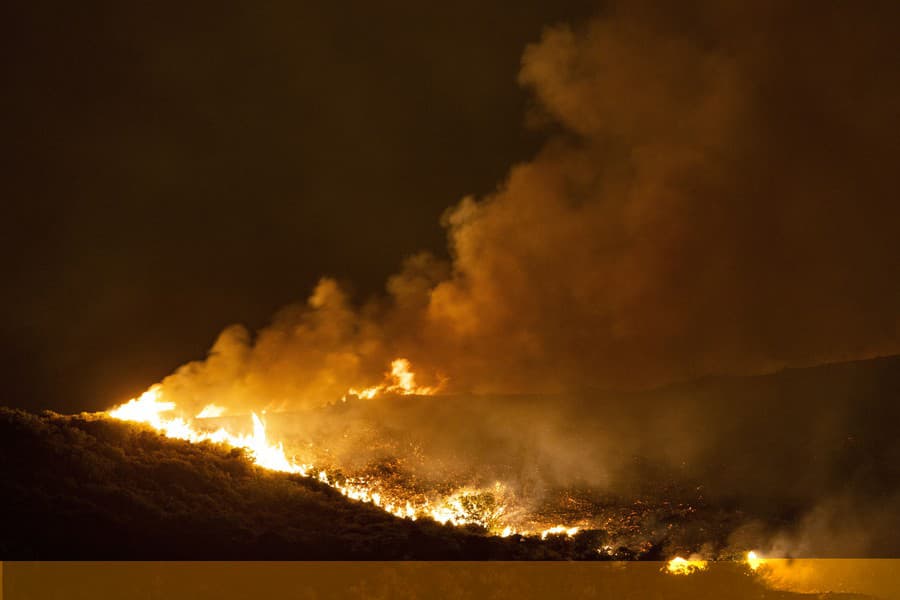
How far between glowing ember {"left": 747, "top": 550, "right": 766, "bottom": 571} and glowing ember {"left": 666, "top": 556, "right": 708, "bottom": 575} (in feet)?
2.97

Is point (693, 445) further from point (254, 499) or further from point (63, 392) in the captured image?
point (63, 392)

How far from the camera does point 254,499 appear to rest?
17.0 metres

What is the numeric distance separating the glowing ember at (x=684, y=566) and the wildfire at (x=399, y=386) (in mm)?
13660

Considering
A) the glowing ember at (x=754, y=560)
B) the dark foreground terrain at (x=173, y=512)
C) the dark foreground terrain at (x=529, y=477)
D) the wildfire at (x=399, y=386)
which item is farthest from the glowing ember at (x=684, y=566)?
the wildfire at (x=399, y=386)

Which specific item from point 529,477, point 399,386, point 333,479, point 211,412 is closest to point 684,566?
point 529,477

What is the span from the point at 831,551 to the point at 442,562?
32.3ft

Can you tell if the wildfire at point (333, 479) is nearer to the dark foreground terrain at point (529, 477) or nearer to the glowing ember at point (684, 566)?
the dark foreground terrain at point (529, 477)

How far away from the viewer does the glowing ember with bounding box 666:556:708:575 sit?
576 inches

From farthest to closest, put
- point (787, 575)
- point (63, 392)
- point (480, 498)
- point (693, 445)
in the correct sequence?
1. point (63, 392)
2. point (693, 445)
3. point (480, 498)
4. point (787, 575)

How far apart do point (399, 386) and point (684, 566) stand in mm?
14679

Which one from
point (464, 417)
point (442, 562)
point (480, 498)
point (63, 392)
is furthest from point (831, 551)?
point (63, 392)

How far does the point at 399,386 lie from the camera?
27.9 m

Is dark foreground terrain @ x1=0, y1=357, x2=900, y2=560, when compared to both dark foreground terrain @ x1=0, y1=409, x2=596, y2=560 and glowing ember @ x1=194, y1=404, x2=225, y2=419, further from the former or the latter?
glowing ember @ x1=194, y1=404, x2=225, y2=419

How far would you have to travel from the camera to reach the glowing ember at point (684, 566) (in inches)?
576
